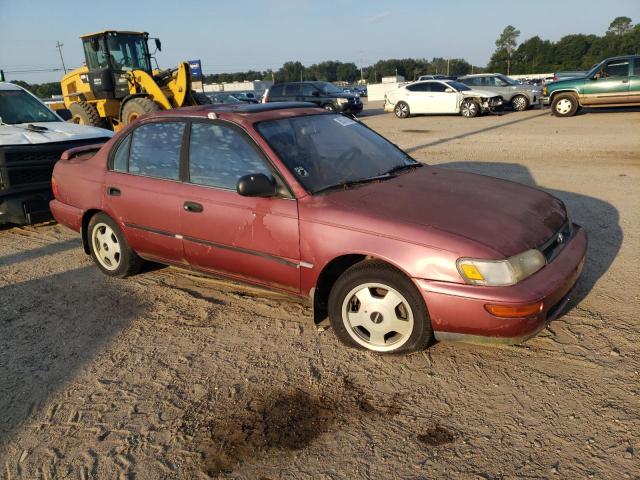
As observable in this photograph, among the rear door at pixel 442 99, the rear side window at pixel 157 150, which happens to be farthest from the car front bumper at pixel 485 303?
the rear door at pixel 442 99

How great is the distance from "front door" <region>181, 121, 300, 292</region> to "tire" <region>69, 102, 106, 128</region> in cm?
1076

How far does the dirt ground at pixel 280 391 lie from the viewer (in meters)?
2.38

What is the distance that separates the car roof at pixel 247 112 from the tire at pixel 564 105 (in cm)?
1558

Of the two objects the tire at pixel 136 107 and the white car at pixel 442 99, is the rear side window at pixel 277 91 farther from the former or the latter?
the tire at pixel 136 107

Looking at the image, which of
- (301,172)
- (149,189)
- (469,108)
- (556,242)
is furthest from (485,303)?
(469,108)

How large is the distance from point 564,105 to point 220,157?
1667cm

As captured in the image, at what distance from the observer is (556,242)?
3.29 m

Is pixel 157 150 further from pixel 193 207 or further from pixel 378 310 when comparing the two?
pixel 378 310

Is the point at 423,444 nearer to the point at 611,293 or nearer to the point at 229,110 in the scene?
the point at 611,293

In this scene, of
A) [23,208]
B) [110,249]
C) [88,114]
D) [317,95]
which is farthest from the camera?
[317,95]

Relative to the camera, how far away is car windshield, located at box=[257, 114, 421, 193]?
356 centimetres

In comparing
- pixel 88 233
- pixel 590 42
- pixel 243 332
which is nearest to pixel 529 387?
pixel 243 332

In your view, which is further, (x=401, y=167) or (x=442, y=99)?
(x=442, y=99)

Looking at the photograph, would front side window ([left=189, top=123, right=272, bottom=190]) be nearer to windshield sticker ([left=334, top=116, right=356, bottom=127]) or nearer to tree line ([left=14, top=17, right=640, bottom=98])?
windshield sticker ([left=334, top=116, right=356, bottom=127])
